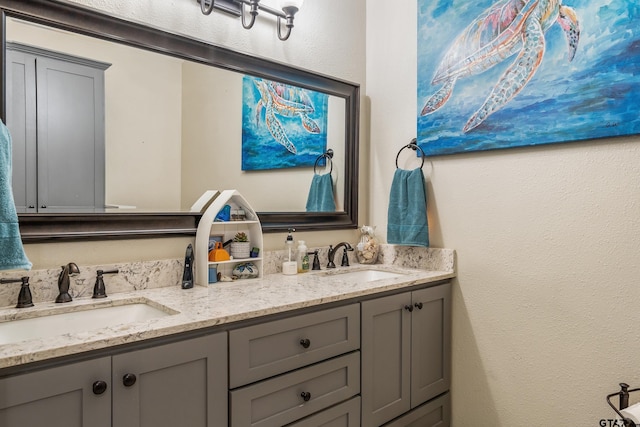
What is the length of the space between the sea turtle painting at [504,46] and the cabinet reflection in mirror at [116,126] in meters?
0.94

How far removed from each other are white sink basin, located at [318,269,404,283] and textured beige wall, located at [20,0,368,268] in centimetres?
21

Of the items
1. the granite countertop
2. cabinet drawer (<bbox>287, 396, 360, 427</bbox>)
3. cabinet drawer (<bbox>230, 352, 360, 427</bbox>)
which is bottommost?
cabinet drawer (<bbox>287, 396, 360, 427</bbox>)

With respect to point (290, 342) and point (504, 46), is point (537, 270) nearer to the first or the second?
point (504, 46)

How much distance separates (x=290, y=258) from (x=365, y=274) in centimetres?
44

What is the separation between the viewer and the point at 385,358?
1790 mm

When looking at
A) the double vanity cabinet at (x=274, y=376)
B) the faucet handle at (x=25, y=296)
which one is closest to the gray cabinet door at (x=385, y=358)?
the double vanity cabinet at (x=274, y=376)

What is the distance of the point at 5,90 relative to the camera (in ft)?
4.46

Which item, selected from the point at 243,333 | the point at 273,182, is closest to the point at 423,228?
the point at 273,182

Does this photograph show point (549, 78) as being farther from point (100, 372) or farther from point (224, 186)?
point (100, 372)

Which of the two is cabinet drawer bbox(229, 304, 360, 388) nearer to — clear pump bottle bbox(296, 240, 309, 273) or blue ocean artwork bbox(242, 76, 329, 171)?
clear pump bottle bbox(296, 240, 309, 273)

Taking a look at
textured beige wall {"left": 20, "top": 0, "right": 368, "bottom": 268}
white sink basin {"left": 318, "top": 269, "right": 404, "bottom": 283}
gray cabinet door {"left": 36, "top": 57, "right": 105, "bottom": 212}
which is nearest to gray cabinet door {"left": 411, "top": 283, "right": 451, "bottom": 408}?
white sink basin {"left": 318, "top": 269, "right": 404, "bottom": 283}

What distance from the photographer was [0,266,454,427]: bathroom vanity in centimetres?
102

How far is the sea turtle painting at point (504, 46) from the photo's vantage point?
1.76m

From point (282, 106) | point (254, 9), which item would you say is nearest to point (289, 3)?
point (254, 9)
